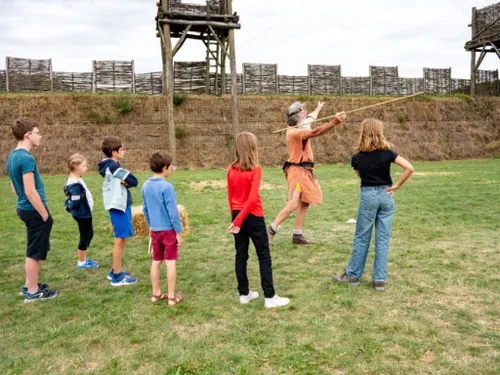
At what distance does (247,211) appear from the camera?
13.6 feet

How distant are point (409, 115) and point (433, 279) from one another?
25.3m

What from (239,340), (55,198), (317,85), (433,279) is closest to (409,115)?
(317,85)

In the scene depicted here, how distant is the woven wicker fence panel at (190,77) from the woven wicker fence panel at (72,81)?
487cm

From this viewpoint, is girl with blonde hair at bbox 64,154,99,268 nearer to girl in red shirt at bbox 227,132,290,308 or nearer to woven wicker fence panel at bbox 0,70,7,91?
girl in red shirt at bbox 227,132,290,308

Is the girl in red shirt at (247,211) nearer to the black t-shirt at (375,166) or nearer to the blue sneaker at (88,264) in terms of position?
the black t-shirt at (375,166)

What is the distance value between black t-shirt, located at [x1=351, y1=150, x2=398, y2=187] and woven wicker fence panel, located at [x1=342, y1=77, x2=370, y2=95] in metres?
25.4

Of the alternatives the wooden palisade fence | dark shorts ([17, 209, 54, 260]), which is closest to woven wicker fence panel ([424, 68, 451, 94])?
the wooden palisade fence

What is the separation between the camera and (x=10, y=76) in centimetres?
2281

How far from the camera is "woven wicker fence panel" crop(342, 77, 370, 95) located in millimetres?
28891

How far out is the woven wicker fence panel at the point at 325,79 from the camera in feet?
91.9

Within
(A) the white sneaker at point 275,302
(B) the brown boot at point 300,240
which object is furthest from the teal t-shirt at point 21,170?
(B) the brown boot at point 300,240

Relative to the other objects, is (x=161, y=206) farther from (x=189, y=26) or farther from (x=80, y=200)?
(x=189, y=26)

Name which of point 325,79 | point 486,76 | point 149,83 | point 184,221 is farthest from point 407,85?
point 184,221

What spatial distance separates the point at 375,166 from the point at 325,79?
81.8ft
